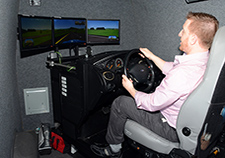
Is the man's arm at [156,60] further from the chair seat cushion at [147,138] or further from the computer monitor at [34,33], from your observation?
the computer monitor at [34,33]

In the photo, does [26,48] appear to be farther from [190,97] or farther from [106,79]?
[190,97]

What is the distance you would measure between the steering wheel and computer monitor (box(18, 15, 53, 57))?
84cm

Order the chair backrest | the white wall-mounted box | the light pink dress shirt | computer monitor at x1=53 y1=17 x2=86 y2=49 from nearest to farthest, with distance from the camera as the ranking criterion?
the chair backrest → the light pink dress shirt → computer monitor at x1=53 y1=17 x2=86 y2=49 → the white wall-mounted box

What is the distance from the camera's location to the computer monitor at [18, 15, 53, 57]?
161 cm

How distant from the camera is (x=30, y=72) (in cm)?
213

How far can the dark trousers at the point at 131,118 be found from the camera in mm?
1264

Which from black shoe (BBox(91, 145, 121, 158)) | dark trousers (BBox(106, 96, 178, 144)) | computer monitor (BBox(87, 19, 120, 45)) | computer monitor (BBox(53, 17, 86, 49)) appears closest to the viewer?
dark trousers (BBox(106, 96, 178, 144))

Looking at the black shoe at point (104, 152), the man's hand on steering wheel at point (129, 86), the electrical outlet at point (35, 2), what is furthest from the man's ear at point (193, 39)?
the electrical outlet at point (35, 2)

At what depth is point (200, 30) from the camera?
115 cm

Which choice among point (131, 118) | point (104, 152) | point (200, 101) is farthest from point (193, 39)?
point (104, 152)

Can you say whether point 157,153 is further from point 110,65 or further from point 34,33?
point 34,33

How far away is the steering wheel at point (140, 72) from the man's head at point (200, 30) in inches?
17.5

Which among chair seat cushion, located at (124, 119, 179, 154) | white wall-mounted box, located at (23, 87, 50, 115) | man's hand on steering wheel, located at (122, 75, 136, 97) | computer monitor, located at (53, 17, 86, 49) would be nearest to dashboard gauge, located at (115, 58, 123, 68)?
man's hand on steering wheel, located at (122, 75, 136, 97)

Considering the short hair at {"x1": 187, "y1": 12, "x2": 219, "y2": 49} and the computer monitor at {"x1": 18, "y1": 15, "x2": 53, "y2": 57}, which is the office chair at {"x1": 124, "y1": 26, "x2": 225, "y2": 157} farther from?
the computer monitor at {"x1": 18, "y1": 15, "x2": 53, "y2": 57}
